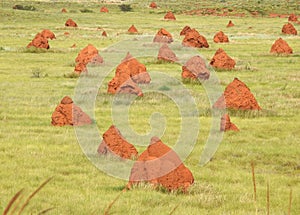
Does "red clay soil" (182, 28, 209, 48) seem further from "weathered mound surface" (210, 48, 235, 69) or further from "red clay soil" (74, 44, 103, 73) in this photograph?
"red clay soil" (74, 44, 103, 73)

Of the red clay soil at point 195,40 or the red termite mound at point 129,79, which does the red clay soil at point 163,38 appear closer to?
the red clay soil at point 195,40

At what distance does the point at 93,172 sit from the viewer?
430 inches

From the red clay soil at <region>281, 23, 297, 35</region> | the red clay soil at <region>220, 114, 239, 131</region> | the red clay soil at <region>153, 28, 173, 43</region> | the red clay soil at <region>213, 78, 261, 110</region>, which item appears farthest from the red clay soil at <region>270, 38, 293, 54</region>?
the red clay soil at <region>220, 114, 239, 131</region>

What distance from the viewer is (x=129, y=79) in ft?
69.1

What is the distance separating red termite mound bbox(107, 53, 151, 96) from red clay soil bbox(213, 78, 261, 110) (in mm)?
3771

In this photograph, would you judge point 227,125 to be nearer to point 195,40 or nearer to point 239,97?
point 239,97

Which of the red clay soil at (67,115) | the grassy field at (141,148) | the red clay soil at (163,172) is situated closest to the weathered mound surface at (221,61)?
the grassy field at (141,148)

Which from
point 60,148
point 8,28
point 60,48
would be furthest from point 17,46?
point 60,148

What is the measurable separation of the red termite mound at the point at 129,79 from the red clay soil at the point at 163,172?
1057 centimetres

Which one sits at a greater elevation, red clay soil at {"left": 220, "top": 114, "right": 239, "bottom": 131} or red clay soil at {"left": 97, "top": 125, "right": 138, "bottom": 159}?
red clay soil at {"left": 97, "top": 125, "right": 138, "bottom": 159}

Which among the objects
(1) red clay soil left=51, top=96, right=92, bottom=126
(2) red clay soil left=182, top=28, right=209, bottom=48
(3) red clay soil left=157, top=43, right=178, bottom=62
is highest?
(1) red clay soil left=51, top=96, right=92, bottom=126

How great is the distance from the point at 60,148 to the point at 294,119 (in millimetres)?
8146

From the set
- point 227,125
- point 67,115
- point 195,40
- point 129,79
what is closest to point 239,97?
point 227,125

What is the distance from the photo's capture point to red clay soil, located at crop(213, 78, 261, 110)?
59.2 feet
